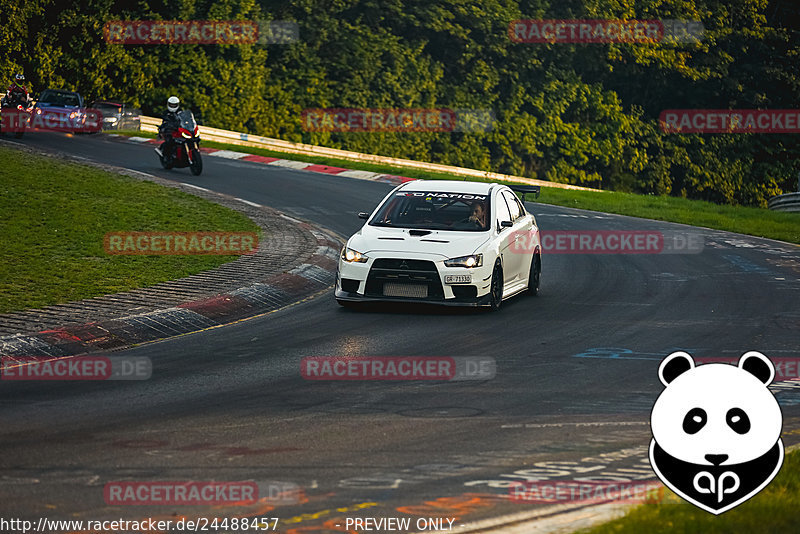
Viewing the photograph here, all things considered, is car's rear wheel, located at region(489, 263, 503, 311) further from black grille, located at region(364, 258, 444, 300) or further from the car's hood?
black grille, located at region(364, 258, 444, 300)

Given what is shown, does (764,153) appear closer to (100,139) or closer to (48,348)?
(100,139)

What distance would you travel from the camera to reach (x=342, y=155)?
42.1m

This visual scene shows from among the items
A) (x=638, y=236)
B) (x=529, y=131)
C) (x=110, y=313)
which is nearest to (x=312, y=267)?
(x=110, y=313)

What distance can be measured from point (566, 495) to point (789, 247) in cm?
1689

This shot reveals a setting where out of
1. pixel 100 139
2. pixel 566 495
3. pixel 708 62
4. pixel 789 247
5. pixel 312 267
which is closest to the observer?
pixel 566 495

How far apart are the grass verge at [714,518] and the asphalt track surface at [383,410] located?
→ 2.21 feet

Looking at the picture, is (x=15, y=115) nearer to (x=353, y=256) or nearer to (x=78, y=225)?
(x=78, y=225)

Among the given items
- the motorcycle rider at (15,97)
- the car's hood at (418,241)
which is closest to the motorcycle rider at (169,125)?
the motorcycle rider at (15,97)

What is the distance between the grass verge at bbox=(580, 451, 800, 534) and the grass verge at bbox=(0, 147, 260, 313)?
8081mm

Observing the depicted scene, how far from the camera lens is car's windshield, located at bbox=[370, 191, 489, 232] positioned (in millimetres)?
14380

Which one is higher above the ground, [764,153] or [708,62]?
[708,62]

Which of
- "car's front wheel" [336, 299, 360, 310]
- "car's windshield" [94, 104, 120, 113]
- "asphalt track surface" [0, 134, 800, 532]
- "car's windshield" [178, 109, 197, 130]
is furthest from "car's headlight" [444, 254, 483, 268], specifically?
"car's windshield" [94, 104, 120, 113]

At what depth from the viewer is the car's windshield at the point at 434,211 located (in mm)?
14380

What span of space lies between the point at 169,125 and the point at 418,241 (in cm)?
1434
